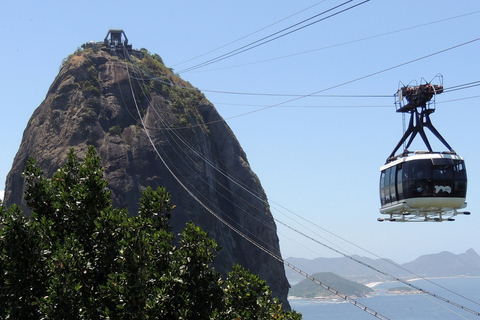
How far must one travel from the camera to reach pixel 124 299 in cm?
2261

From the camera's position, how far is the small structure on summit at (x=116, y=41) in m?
135

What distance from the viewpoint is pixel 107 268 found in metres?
25.2

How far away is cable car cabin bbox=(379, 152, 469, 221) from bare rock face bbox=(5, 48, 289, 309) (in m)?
73.3

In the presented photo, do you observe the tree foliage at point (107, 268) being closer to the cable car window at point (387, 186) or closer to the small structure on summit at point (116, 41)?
the cable car window at point (387, 186)

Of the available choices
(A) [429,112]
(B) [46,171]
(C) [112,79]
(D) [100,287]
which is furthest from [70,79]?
(D) [100,287]

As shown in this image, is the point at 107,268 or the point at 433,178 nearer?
the point at 107,268

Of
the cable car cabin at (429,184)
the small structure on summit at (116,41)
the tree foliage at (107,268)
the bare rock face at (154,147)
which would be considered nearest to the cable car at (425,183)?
the cable car cabin at (429,184)

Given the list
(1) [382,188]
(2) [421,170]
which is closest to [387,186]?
(1) [382,188]

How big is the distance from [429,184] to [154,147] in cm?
8431

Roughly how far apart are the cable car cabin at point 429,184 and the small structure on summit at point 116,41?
353 ft

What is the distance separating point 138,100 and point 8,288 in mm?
99815

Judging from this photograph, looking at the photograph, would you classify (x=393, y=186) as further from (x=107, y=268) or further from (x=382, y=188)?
(x=107, y=268)

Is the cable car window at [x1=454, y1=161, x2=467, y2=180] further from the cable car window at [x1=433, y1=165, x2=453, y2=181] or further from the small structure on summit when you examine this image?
the small structure on summit

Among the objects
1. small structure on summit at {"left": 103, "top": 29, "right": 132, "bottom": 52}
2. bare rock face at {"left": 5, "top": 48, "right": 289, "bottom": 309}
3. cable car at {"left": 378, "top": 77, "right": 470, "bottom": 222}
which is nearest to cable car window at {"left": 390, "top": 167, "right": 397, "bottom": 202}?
cable car at {"left": 378, "top": 77, "right": 470, "bottom": 222}
